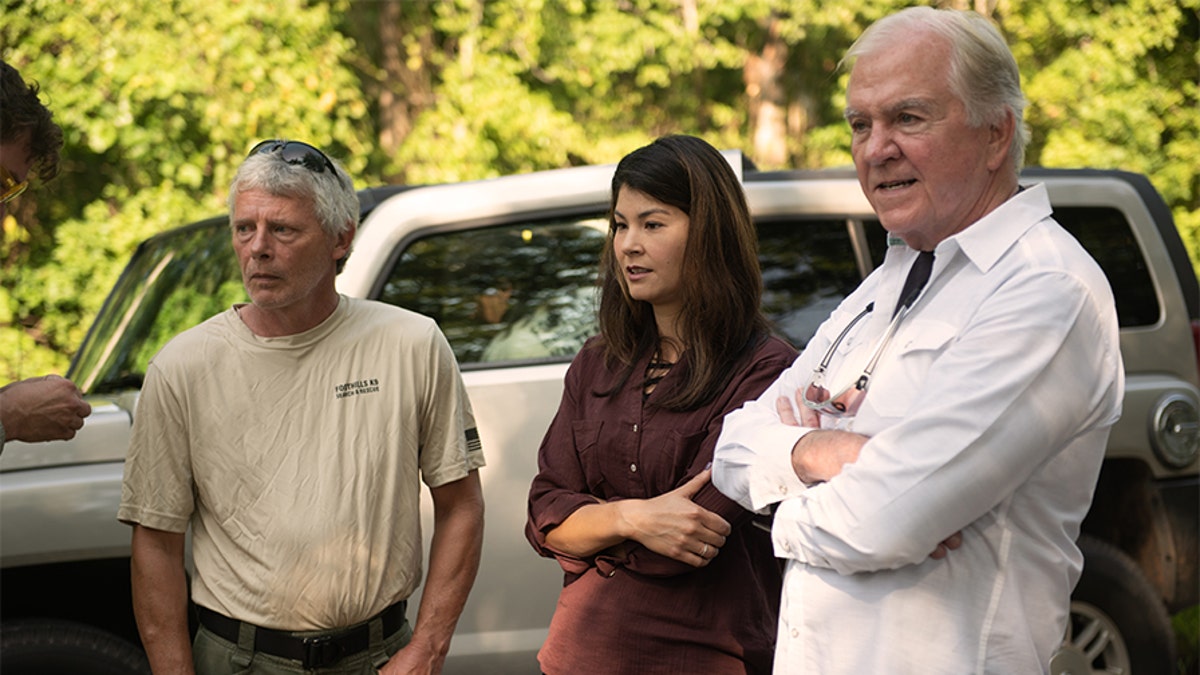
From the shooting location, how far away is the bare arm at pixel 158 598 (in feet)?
9.53

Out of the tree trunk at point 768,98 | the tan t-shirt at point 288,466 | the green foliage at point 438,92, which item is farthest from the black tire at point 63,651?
the tree trunk at point 768,98

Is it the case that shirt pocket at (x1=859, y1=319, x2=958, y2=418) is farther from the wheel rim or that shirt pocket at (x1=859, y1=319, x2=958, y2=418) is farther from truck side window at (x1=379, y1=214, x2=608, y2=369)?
the wheel rim

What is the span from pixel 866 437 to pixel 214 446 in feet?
4.87

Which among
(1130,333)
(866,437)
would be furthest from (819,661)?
(1130,333)

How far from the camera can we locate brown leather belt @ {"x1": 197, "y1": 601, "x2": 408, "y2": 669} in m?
2.82

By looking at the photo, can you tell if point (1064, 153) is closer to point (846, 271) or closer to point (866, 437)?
point (846, 271)

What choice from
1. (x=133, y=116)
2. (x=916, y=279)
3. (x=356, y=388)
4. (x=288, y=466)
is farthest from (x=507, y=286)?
(x=133, y=116)

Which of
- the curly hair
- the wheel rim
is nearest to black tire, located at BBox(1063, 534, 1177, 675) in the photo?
the wheel rim

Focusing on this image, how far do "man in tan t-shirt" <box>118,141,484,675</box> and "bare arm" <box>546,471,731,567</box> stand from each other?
1.41 feet

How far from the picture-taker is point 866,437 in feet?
7.54

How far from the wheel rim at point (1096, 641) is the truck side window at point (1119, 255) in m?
1.15

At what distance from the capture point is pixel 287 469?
2.88 m

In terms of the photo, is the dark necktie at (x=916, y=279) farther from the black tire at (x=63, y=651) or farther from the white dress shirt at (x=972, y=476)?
the black tire at (x=63, y=651)

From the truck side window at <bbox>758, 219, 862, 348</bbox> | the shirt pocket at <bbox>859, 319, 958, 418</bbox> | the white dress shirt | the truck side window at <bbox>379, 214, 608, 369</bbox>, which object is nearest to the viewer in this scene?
the white dress shirt
